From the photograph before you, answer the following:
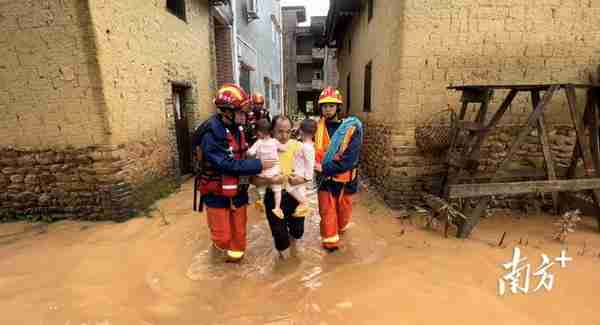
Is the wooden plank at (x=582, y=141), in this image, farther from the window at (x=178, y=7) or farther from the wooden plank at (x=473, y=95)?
the window at (x=178, y=7)

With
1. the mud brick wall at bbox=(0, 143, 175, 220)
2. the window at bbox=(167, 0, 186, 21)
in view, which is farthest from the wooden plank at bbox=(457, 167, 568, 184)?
the window at bbox=(167, 0, 186, 21)

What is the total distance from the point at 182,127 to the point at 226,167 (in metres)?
4.80

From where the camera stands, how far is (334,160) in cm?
313

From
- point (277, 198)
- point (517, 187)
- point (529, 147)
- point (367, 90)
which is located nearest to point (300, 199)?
point (277, 198)

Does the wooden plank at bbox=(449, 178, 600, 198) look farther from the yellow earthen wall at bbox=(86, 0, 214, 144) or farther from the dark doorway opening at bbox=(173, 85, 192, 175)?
the dark doorway opening at bbox=(173, 85, 192, 175)

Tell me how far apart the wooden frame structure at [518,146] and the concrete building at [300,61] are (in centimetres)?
2106

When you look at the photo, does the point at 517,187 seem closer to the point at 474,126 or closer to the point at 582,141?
the point at 474,126

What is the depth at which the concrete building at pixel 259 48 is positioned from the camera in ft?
34.9

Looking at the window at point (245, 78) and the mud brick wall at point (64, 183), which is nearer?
the mud brick wall at point (64, 183)

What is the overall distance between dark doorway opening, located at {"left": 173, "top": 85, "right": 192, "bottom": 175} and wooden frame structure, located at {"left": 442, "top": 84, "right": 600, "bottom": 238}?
5610mm

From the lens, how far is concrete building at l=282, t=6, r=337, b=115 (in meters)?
25.9

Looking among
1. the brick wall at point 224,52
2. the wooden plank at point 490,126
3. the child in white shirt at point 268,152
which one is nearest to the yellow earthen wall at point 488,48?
the wooden plank at point 490,126

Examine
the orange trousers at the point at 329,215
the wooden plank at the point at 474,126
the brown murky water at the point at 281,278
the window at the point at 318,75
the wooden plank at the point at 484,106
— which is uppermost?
the window at the point at 318,75

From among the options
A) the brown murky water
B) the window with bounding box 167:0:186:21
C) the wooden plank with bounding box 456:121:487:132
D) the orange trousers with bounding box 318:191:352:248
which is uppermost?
the window with bounding box 167:0:186:21
